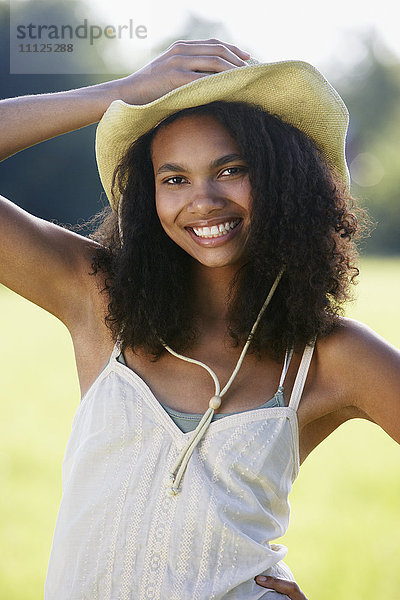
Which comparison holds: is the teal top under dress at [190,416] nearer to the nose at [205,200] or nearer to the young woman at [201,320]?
the young woman at [201,320]

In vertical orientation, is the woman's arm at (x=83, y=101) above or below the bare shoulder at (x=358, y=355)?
above

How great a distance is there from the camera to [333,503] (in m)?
8.33

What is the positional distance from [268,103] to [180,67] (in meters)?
0.27

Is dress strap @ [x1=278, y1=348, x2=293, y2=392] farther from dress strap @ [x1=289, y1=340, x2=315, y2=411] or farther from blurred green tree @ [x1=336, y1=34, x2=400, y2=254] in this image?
blurred green tree @ [x1=336, y1=34, x2=400, y2=254]

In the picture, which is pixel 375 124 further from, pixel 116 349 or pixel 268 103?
pixel 116 349

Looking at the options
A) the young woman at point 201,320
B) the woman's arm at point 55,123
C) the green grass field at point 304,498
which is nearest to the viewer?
the young woman at point 201,320

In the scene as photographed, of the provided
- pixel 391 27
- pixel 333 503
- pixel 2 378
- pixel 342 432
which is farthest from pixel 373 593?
pixel 391 27

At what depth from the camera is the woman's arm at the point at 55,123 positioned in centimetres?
237

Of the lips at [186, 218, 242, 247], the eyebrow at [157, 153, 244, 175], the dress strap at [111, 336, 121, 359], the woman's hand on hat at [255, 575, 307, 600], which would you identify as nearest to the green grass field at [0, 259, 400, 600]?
the lips at [186, 218, 242, 247]

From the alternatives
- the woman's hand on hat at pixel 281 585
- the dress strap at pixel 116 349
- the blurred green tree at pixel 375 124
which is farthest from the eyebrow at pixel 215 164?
the blurred green tree at pixel 375 124

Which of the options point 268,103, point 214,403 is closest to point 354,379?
point 214,403

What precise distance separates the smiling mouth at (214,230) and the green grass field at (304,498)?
1.86ft

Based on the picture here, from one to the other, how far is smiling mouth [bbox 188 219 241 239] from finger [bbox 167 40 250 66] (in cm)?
44

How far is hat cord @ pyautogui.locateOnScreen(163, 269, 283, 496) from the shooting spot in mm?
2150
